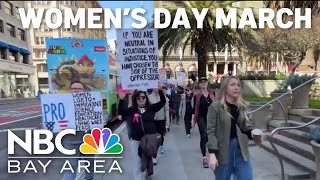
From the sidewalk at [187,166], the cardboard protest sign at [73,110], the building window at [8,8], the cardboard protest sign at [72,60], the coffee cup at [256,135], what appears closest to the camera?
the coffee cup at [256,135]

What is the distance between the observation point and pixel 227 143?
3.19 metres

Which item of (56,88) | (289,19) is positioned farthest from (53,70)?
(289,19)

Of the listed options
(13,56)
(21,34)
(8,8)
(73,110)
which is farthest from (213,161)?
(21,34)

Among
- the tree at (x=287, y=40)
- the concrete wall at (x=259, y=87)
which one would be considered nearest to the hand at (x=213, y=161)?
the tree at (x=287, y=40)

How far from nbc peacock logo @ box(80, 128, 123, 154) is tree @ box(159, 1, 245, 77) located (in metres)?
7.70

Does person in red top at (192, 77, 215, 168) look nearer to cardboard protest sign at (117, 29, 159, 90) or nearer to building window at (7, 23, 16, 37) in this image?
cardboard protest sign at (117, 29, 159, 90)

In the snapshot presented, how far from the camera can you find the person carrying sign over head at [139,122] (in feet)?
14.4

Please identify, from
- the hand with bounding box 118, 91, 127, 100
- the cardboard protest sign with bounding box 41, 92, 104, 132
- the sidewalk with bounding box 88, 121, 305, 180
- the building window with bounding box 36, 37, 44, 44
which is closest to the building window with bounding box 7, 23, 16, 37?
the building window with bounding box 36, 37, 44, 44

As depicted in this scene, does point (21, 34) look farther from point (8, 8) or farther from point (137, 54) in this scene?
point (137, 54)

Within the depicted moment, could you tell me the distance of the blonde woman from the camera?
3.19 m

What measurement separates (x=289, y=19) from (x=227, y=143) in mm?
15654

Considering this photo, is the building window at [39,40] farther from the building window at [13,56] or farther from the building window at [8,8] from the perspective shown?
the building window at [13,56]

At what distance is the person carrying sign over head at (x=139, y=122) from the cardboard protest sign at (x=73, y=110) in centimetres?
54

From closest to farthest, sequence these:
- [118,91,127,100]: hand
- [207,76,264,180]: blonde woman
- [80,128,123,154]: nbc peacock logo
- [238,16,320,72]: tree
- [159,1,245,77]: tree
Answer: [207,76,264,180]: blonde woman
[118,91,127,100]: hand
[80,128,123,154]: nbc peacock logo
[159,1,245,77]: tree
[238,16,320,72]: tree
